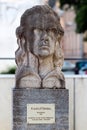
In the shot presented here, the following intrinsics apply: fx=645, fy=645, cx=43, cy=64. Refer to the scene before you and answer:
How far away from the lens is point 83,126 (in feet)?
43.8

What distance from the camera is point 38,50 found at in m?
9.99

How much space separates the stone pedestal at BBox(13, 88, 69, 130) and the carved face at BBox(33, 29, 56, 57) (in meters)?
0.59

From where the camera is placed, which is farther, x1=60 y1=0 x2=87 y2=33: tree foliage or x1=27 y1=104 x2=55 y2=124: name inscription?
x1=60 y1=0 x2=87 y2=33: tree foliage

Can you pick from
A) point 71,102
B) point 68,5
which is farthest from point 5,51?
point 68,5

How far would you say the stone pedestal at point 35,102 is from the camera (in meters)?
10.0

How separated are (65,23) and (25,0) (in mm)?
57430

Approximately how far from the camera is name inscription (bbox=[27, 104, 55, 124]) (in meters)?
9.97

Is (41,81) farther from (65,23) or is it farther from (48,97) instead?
(65,23)

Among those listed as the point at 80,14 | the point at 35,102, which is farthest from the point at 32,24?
the point at 80,14

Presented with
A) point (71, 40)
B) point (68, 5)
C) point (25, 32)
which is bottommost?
point (71, 40)

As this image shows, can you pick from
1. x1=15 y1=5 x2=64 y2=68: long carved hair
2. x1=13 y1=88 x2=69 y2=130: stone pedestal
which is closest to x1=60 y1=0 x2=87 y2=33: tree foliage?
x1=15 y1=5 x2=64 y2=68: long carved hair

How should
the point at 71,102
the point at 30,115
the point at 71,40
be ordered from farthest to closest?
the point at 71,40 < the point at 71,102 < the point at 30,115

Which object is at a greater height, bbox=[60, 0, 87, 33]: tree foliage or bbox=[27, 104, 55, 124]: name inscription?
bbox=[27, 104, 55, 124]: name inscription

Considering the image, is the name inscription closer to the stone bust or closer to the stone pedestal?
the stone pedestal
